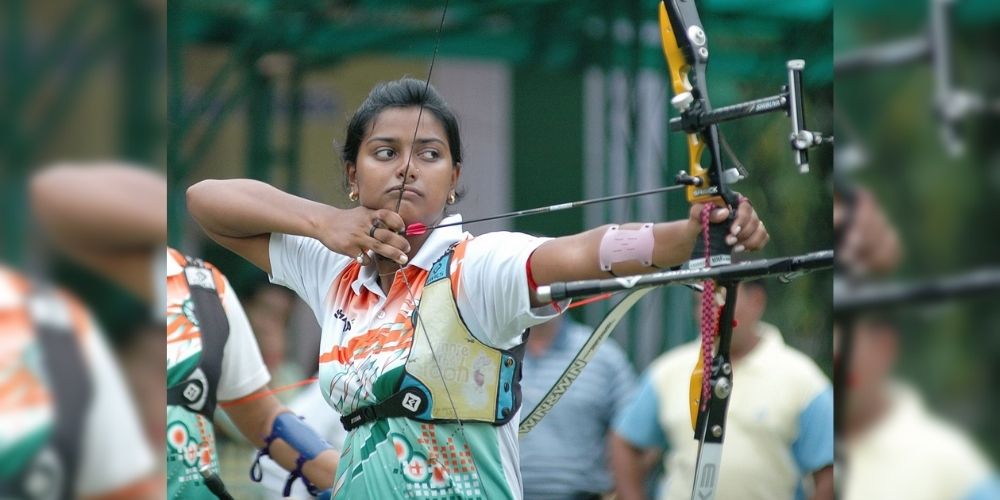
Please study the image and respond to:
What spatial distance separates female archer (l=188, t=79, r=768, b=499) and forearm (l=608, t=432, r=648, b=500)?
0.18 metres

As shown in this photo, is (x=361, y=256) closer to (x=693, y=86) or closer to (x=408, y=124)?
(x=408, y=124)

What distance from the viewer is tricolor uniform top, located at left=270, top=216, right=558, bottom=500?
2.26m

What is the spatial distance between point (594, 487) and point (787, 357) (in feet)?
1.21

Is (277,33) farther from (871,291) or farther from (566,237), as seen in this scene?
(871,291)

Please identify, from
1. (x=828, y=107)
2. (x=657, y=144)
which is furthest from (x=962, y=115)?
(x=657, y=144)

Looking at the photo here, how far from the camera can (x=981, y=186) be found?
1.40 metres

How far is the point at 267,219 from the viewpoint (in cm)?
263

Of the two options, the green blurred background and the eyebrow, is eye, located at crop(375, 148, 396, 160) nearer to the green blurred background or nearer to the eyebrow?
the eyebrow

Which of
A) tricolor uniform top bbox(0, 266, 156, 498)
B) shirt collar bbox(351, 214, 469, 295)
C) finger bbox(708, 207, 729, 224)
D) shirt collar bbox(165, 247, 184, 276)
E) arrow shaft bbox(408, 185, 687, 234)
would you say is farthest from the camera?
shirt collar bbox(165, 247, 184, 276)

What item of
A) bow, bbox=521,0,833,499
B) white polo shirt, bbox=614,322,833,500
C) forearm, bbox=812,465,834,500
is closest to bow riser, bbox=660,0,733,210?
bow, bbox=521,0,833,499

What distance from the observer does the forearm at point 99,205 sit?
71.9 inches

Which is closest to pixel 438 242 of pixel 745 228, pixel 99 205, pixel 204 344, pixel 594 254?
pixel 594 254

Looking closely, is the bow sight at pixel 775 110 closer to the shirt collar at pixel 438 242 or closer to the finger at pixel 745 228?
the finger at pixel 745 228

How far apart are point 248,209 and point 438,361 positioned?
1.80 feet
